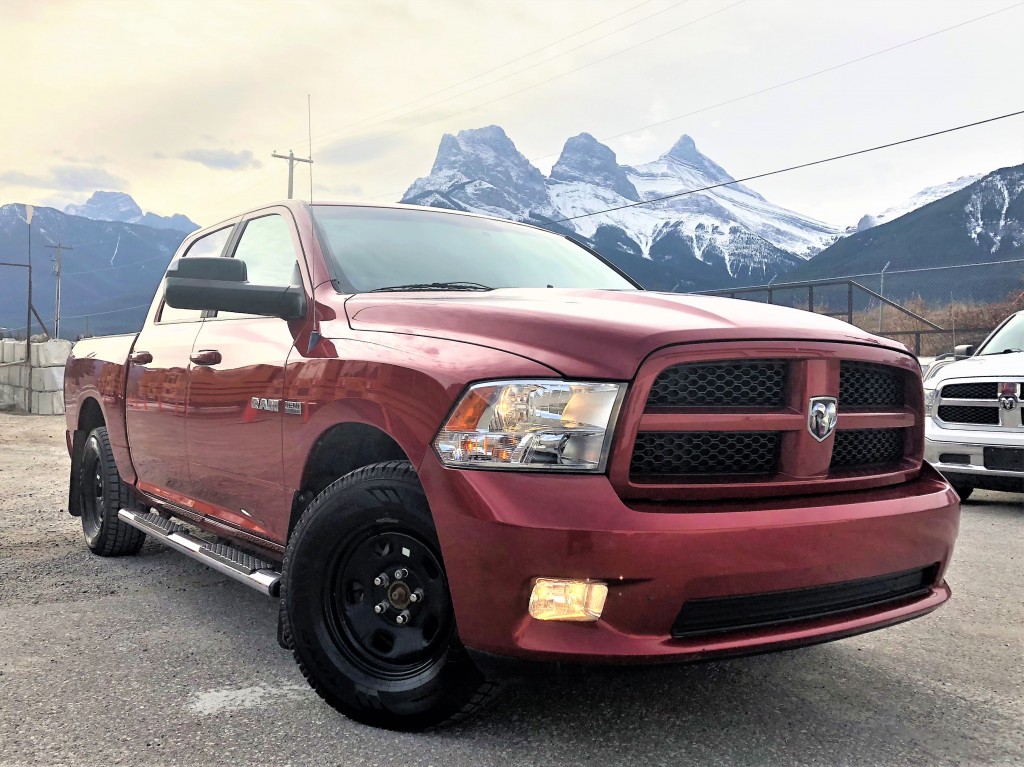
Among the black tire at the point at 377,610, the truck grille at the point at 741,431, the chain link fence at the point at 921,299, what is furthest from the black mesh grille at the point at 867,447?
the chain link fence at the point at 921,299

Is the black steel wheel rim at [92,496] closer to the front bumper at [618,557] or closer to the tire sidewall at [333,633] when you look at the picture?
the tire sidewall at [333,633]

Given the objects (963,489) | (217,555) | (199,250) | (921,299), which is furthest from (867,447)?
(921,299)

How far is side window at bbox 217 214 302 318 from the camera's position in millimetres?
3510

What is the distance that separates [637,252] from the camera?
520 feet

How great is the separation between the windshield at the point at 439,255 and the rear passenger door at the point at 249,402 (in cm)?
20

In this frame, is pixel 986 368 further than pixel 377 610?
Yes

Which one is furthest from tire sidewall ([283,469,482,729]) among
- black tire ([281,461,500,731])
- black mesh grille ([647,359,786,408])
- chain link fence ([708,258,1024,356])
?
chain link fence ([708,258,1024,356])

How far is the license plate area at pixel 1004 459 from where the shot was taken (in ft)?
20.3

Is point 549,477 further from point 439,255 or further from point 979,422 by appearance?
point 979,422

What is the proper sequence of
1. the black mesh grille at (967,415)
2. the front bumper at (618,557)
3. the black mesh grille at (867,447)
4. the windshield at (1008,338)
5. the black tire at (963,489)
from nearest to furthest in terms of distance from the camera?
the front bumper at (618,557)
the black mesh grille at (867,447)
the black mesh grille at (967,415)
the black tire at (963,489)
the windshield at (1008,338)

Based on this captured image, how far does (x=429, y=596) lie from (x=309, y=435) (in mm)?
757

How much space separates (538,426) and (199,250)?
10.9 feet

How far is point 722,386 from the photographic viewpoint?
94.1 inches

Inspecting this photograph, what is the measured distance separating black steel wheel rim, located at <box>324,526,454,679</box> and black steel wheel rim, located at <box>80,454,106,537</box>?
295 cm
